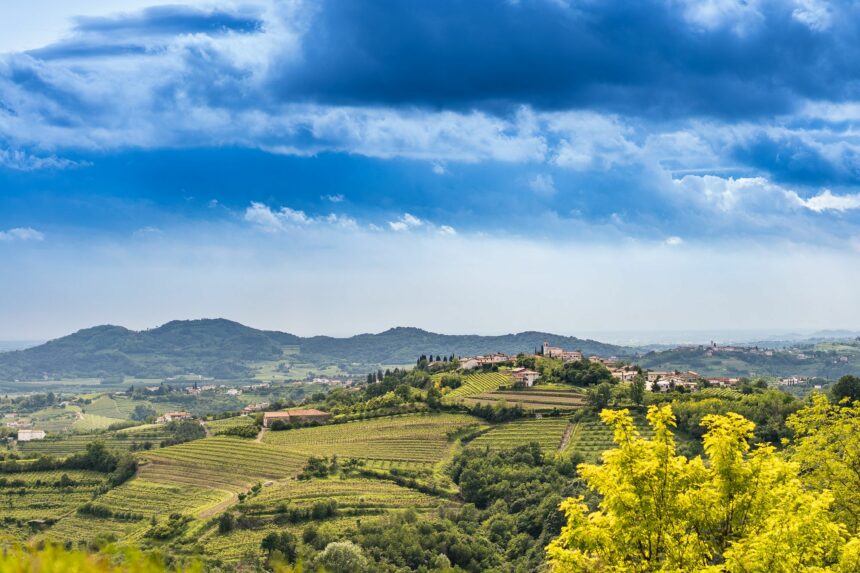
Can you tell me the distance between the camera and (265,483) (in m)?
64.1

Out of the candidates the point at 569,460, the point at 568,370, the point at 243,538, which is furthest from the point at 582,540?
the point at 568,370

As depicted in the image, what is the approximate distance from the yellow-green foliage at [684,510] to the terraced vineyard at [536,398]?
71.3m

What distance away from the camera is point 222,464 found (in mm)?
72062

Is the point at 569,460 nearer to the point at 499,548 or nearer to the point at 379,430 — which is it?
the point at 499,548

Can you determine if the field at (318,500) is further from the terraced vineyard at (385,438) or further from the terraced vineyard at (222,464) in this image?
the terraced vineyard at (385,438)

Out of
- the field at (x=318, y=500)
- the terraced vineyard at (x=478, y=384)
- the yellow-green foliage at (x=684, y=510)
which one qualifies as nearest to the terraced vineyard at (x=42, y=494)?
the field at (x=318, y=500)

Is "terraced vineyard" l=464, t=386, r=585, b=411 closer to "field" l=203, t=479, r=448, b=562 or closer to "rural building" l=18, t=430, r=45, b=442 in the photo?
"field" l=203, t=479, r=448, b=562

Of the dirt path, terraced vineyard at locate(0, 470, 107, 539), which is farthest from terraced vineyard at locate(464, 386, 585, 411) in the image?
terraced vineyard at locate(0, 470, 107, 539)

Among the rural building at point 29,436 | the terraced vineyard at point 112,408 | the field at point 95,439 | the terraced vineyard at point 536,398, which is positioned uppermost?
the terraced vineyard at point 536,398

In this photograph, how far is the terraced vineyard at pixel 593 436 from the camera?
219ft

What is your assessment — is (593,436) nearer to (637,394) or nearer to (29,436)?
(637,394)

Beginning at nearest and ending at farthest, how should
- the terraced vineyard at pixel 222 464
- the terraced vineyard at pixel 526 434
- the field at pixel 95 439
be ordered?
1. the terraced vineyard at pixel 222 464
2. the terraced vineyard at pixel 526 434
3. the field at pixel 95 439

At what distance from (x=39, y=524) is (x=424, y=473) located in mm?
35867

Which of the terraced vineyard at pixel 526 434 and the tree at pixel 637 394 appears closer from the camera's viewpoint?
the terraced vineyard at pixel 526 434
